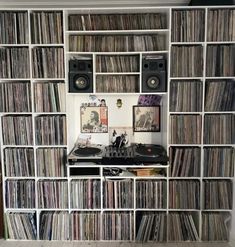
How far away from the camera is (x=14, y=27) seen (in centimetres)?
250

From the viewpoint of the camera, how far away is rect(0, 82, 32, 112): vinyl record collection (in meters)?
2.56

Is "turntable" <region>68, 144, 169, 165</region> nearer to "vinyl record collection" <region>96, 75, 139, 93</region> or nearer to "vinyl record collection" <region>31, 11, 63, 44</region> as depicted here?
"vinyl record collection" <region>96, 75, 139, 93</region>

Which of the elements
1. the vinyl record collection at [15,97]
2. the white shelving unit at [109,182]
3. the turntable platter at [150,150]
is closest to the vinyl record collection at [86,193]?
the white shelving unit at [109,182]

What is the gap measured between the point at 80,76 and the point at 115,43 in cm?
45

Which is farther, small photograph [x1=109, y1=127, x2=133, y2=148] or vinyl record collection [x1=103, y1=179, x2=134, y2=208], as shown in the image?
small photograph [x1=109, y1=127, x2=133, y2=148]

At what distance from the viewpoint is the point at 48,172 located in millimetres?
2652

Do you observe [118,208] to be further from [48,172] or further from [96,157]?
[48,172]

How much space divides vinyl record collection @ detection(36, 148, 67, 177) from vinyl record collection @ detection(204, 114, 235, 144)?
125cm

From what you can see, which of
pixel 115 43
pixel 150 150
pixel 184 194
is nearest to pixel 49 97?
pixel 115 43

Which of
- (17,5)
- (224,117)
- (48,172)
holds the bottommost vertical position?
(48,172)

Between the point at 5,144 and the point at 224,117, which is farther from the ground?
the point at 224,117

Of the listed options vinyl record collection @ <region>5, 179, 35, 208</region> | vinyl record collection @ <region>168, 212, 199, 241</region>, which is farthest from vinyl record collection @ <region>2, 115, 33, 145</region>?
vinyl record collection @ <region>168, 212, 199, 241</region>

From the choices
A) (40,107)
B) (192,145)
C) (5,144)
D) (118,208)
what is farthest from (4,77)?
(192,145)

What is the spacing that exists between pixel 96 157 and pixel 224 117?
1.14 meters
